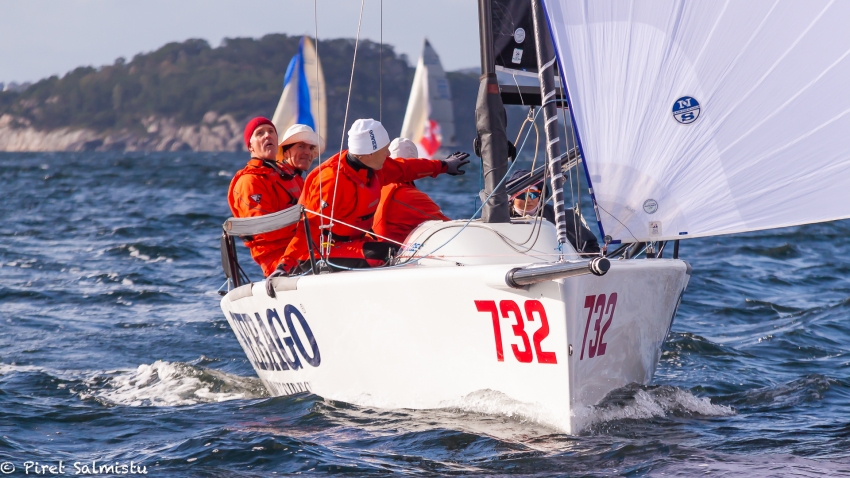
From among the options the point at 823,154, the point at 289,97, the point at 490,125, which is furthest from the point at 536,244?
the point at 289,97

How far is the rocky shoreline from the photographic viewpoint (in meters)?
96.6

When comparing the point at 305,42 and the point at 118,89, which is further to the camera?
the point at 118,89

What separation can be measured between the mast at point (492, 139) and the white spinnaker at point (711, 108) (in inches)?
18.5

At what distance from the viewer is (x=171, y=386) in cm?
562

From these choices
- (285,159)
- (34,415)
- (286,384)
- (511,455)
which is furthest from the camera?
(285,159)

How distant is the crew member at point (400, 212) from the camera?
5.01 meters

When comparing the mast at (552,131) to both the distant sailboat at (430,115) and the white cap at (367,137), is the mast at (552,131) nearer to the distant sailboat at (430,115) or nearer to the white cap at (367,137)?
the white cap at (367,137)

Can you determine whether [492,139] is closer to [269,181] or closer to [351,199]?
[351,199]

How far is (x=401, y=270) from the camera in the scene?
13.3 feet

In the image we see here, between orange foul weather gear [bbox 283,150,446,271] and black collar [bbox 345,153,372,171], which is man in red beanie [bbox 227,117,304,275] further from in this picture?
black collar [bbox 345,153,372,171]

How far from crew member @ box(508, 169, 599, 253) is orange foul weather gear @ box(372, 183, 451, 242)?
481 mm

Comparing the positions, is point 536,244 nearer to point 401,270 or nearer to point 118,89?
point 401,270

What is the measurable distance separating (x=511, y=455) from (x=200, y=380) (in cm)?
262

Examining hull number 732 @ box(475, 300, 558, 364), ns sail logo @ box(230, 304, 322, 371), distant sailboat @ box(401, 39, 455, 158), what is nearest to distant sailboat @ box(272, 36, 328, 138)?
distant sailboat @ box(401, 39, 455, 158)
